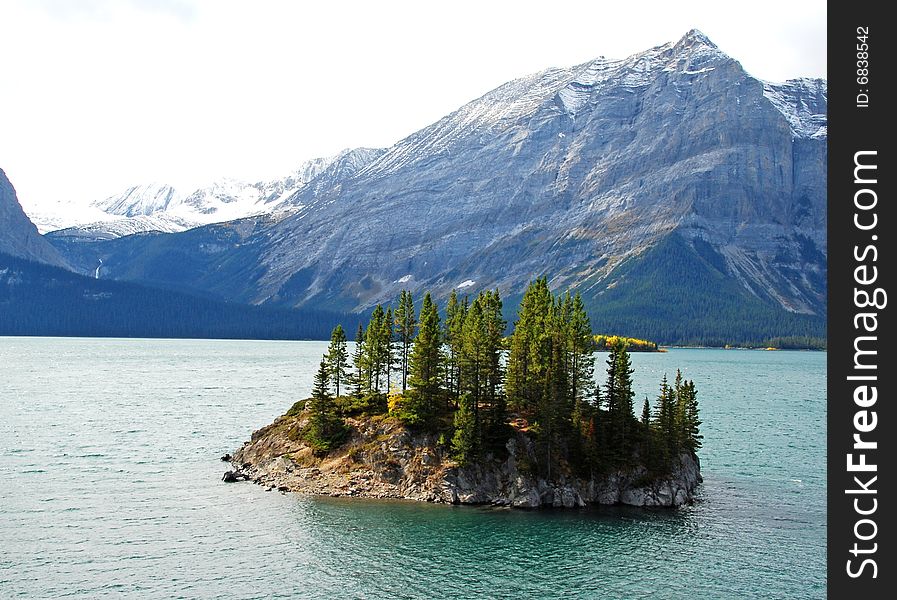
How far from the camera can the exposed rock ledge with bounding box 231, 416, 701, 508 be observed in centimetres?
8912

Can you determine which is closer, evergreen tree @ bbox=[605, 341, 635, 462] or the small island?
the small island

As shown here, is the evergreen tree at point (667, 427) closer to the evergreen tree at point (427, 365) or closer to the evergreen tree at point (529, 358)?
the evergreen tree at point (529, 358)

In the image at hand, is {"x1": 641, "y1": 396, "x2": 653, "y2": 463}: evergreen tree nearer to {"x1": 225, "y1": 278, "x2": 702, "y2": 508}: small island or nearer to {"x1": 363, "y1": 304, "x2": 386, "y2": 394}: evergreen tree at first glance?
{"x1": 225, "y1": 278, "x2": 702, "y2": 508}: small island

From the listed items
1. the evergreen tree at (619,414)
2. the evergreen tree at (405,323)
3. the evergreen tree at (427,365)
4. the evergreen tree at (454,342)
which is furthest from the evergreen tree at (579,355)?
the evergreen tree at (405,323)

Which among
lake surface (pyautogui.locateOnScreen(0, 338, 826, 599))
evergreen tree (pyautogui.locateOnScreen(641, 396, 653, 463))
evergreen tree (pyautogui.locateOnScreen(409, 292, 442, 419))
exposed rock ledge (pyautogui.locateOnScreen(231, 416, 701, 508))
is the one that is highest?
evergreen tree (pyautogui.locateOnScreen(409, 292, 442, 419))

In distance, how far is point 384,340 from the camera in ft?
372

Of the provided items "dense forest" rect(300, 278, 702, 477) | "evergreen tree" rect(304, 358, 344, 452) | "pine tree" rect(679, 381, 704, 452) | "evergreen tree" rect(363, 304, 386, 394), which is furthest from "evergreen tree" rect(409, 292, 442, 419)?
"pine tree" rect(679, 381, 704, 452)

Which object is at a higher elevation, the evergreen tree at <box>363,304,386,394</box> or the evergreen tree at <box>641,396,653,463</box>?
the evergreen tree at <box>363,304,386,394</box>

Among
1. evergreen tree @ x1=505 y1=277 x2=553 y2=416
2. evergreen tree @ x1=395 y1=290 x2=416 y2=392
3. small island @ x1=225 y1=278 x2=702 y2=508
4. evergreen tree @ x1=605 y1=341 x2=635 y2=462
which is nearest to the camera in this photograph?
small island @ x1=225 y1=278 x2=702 y2=508

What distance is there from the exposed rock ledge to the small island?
0.13 metres

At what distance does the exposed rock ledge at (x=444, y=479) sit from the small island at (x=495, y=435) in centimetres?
13
